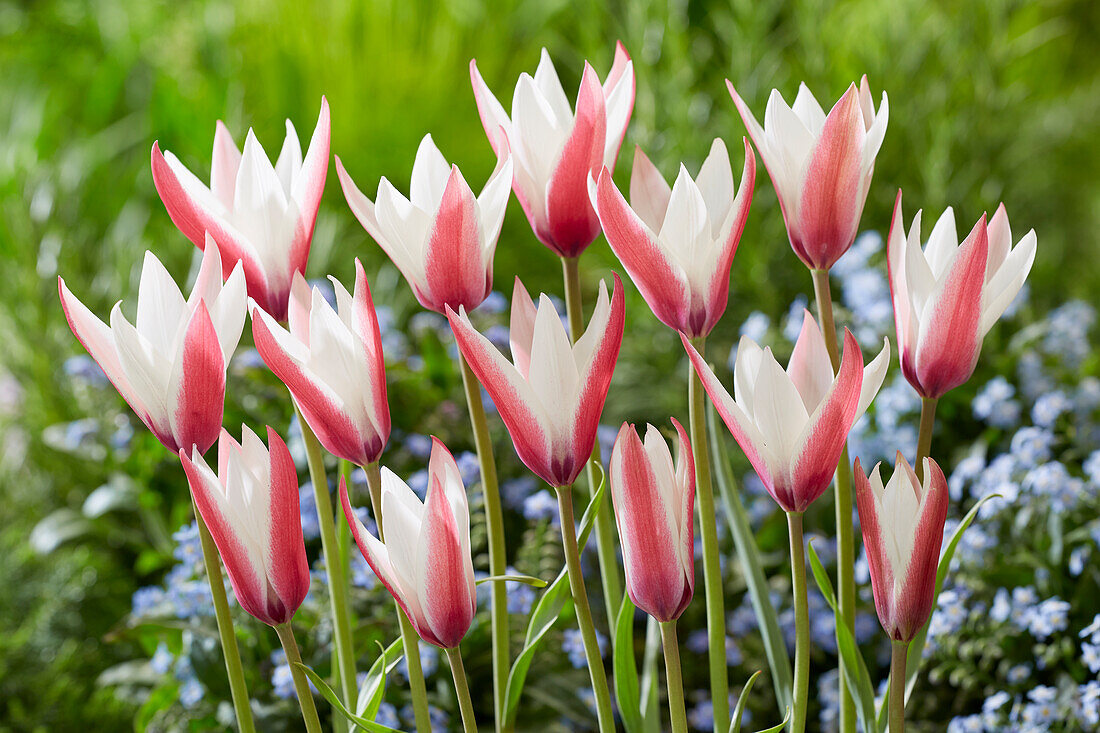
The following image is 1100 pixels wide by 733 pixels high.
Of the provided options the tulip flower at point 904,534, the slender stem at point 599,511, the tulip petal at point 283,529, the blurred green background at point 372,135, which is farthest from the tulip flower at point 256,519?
the blurred green background at point 372,135

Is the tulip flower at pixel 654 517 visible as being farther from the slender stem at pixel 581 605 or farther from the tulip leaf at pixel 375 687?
the tulip leaf at pixel 375 687

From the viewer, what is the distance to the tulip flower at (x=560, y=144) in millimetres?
589

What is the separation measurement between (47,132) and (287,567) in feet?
8.09

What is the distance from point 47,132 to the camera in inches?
99.8

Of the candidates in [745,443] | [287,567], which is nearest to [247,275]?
[287,567]

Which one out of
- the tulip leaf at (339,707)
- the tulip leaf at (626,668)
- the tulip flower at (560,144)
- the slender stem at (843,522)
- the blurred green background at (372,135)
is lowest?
the tulip leaf at (339,707)

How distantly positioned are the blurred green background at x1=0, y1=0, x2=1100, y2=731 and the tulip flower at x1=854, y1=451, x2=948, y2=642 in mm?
1120

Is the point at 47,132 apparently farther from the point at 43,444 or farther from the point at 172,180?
the point at 172,180

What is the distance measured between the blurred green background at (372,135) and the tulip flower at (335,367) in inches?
37.8

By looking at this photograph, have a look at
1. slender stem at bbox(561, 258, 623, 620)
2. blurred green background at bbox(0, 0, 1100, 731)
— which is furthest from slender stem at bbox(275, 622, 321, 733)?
blurred green background at bbox(0, 0, 1100, 731)

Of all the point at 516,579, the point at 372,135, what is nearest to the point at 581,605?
the point at 516,579

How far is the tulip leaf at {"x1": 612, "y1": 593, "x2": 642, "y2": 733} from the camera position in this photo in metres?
0.62

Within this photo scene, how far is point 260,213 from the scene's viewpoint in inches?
23.6

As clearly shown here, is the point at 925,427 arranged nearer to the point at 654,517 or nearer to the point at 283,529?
the point at 654,517
